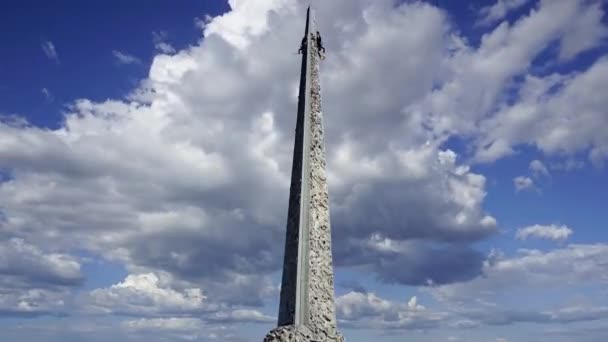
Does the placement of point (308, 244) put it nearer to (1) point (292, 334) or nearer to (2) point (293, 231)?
(2) point (293, 231)

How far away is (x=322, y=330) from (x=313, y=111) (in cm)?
910

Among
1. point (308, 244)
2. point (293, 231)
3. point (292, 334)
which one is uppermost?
point (293, 231)

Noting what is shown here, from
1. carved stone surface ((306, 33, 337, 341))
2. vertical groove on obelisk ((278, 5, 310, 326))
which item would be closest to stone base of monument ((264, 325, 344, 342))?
carved stone surface ((306, 33, 337, 341))

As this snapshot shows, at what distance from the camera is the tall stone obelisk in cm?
2062

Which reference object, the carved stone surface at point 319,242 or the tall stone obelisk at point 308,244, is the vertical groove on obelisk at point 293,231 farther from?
the carved stone surface at point 319,242

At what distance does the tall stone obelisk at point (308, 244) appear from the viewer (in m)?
20.6

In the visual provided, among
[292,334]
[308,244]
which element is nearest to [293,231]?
[308,244]

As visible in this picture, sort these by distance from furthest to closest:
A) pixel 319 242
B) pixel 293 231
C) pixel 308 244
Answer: pixel 319 242 < pixel 293 231 < pixel 308 244

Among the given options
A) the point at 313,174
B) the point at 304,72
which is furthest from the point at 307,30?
the point at 313,174

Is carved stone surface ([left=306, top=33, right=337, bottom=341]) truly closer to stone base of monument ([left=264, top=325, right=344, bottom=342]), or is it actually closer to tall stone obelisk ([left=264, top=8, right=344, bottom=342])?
tall stone obelisk ([left=264, top=8, right=344, bottom=342])

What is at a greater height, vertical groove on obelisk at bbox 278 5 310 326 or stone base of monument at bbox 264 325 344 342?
vertical groove on obelisk at bbox 278 5 310 326

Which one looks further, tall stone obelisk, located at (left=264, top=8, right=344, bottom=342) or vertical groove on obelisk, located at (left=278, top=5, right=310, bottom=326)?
vertical groove on obelisk, located at (left=278, top=5, right=310, bottom=326)

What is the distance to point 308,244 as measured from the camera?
71.5ft

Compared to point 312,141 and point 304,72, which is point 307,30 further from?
point 312,141
